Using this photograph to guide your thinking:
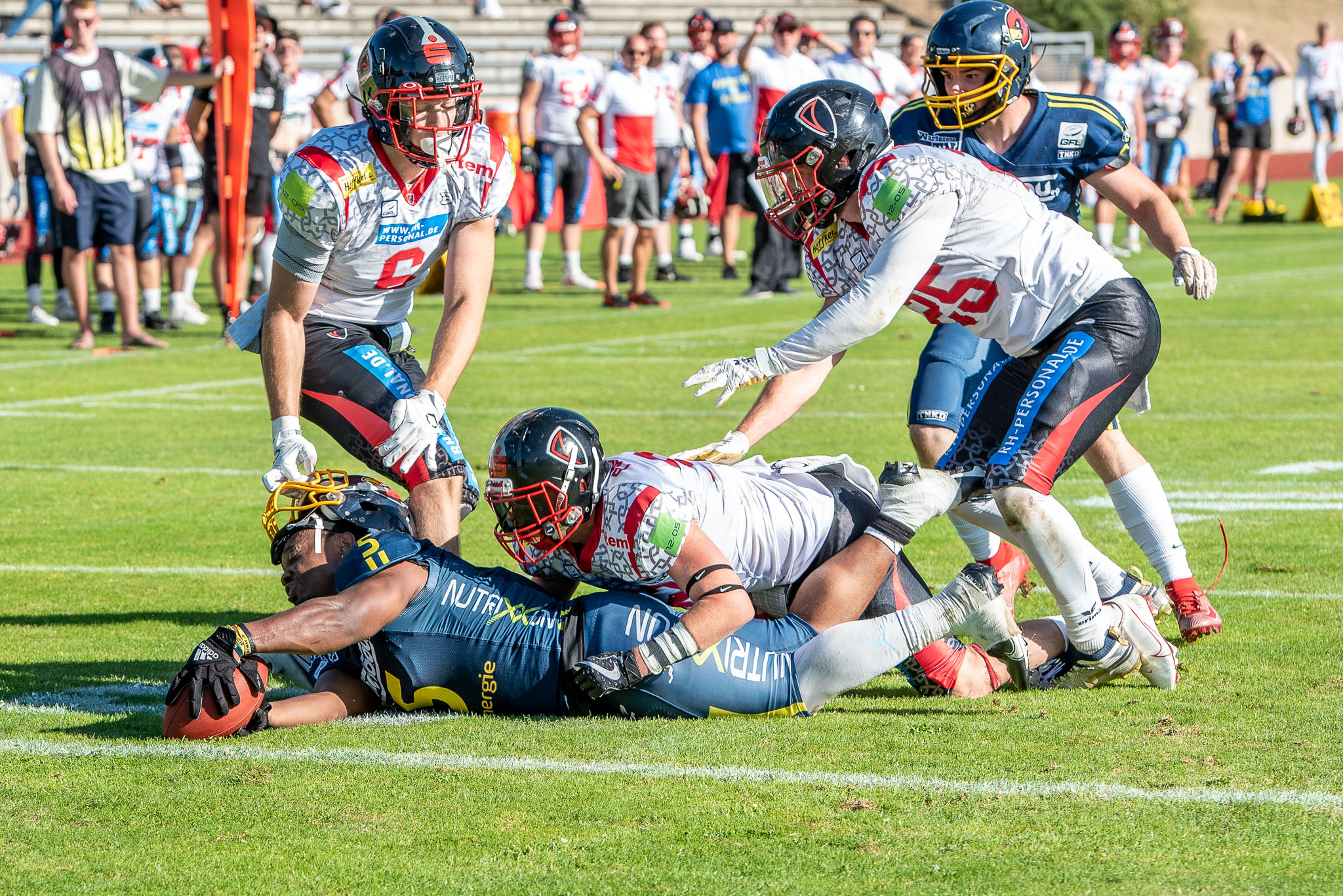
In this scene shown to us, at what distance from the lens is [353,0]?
3306 cm

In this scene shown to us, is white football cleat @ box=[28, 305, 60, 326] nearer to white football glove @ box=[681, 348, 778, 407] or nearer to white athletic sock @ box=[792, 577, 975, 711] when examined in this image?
white football glove @ box=[681, 348, 778, 407]

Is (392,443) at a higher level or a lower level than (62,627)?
higher

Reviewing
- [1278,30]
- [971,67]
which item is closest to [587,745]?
[971,67]

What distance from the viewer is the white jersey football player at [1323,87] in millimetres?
26875

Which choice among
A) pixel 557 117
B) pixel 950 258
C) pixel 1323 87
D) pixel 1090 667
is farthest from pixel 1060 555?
pixel 1323 87

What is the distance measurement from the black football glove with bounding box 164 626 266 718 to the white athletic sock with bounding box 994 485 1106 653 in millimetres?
2036

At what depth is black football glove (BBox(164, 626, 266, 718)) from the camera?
436cm

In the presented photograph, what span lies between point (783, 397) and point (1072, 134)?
4.50 ft

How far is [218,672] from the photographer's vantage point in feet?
14.3

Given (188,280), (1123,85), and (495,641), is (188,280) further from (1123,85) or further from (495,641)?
(495,641)

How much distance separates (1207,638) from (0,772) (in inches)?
140

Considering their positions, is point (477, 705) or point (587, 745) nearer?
point (587, 745)

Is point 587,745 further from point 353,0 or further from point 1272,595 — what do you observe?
point 353,0

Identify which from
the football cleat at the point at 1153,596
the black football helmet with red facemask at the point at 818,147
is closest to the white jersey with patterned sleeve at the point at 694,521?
the black football helmet with red facemask at the point at 818,147
